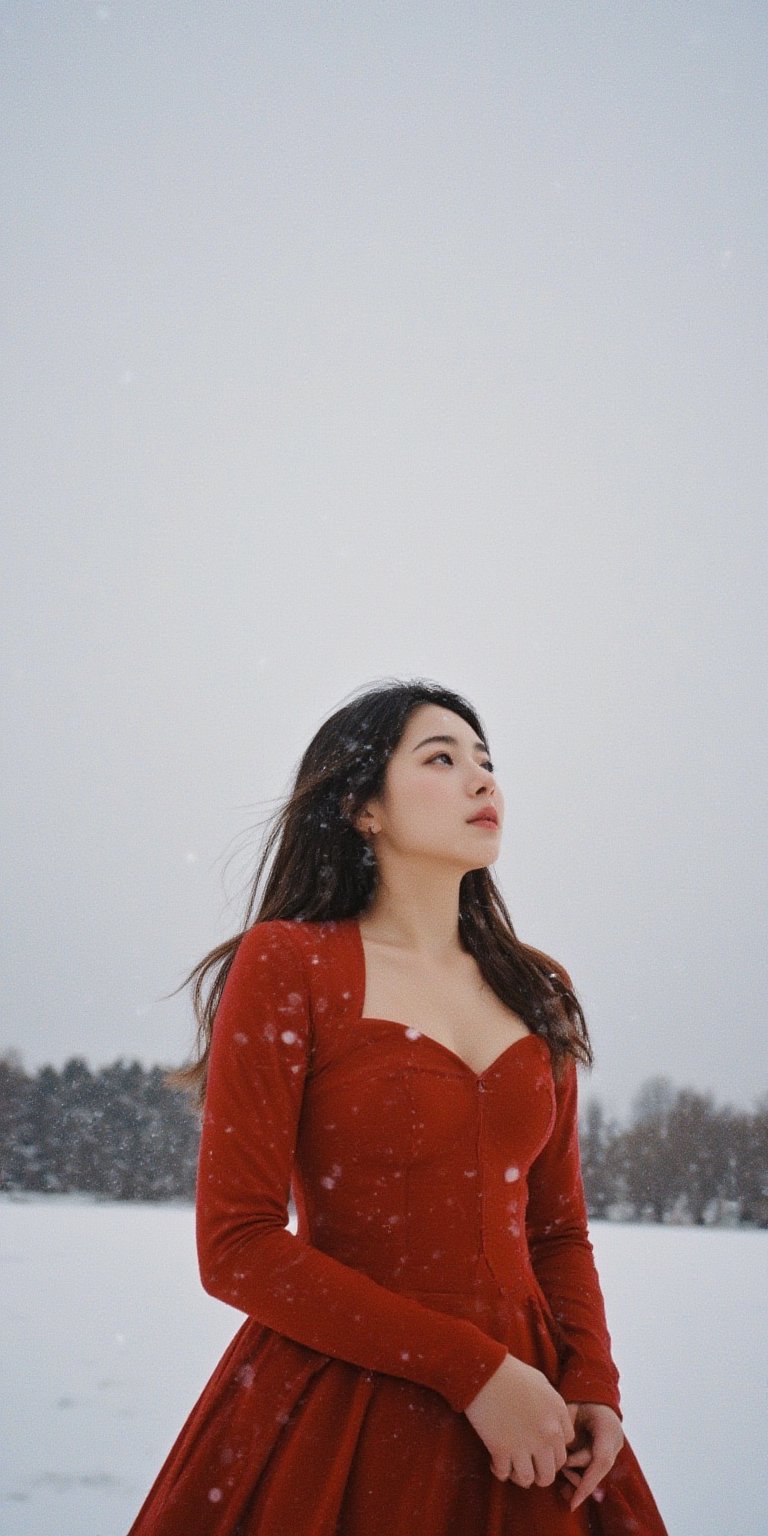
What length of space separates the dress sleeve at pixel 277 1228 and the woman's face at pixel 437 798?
0.80 feet

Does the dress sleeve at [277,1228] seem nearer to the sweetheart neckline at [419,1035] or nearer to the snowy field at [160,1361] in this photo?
the sweetheart neckline at [419,1035]

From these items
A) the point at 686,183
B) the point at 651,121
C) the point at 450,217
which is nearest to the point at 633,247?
the point at 651,121

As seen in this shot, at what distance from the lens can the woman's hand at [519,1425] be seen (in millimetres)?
887

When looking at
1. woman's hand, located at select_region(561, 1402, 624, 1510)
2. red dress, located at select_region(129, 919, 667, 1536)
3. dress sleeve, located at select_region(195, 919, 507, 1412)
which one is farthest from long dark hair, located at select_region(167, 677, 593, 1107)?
woman's hand, located at select_region(561, 1402, 624, 1510)

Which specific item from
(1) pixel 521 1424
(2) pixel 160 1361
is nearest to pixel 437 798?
(1) pixel 521 1424

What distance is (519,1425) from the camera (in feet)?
2.92

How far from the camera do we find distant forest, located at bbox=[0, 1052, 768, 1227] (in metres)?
3.06

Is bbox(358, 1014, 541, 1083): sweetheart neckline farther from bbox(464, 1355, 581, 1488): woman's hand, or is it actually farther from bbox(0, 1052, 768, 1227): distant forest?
bbox(0, 1052, 768, 1227): distant forest

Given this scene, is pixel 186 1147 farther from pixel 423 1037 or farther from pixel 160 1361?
pixel 423 1037

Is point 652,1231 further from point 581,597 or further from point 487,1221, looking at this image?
point 581,597

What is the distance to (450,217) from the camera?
53.2m

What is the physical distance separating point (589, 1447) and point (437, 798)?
2.35 feet

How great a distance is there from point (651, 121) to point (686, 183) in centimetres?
397

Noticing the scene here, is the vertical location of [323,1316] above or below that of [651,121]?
below
